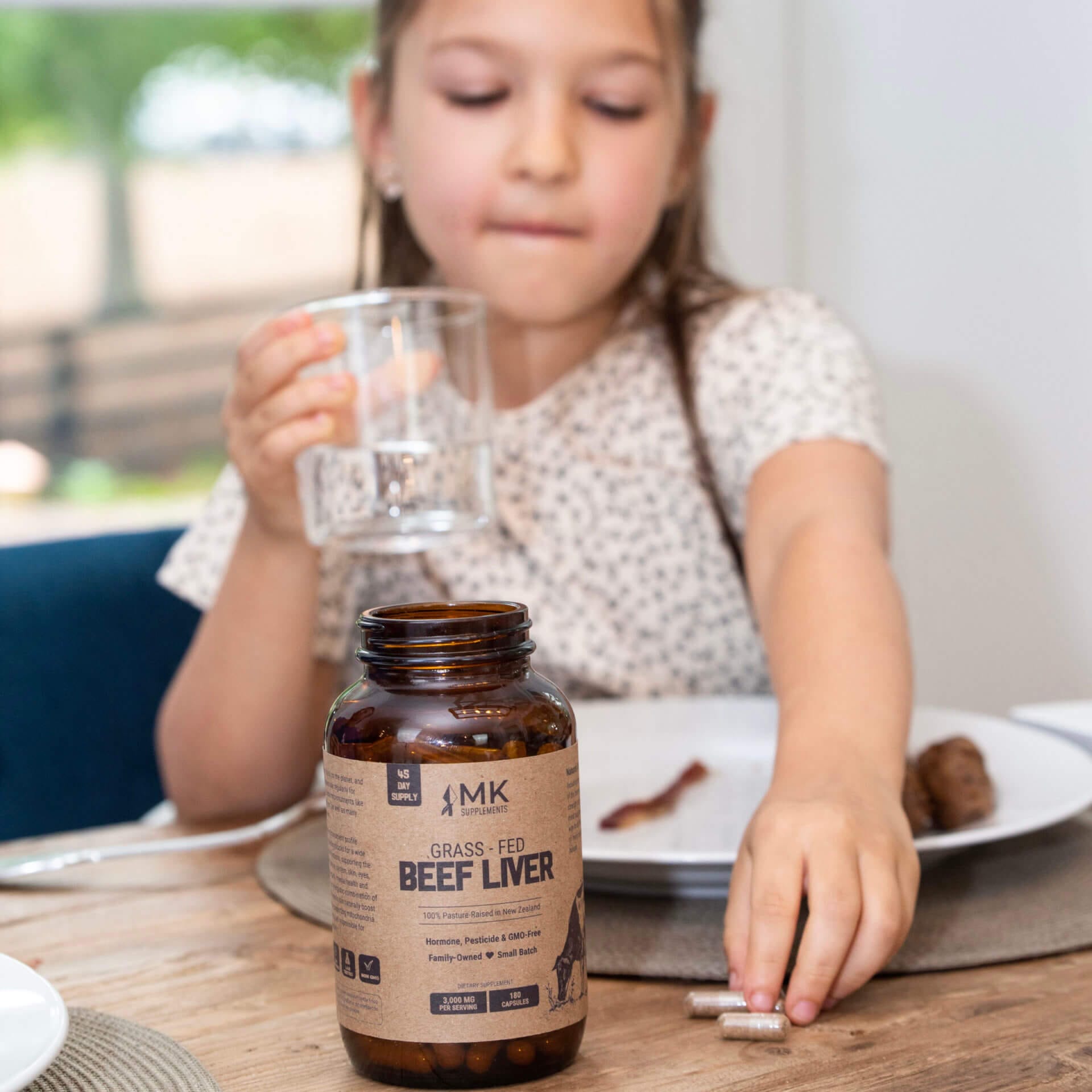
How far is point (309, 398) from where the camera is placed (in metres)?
0.84

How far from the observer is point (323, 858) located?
0.77 m

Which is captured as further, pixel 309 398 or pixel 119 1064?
pixel 309 398

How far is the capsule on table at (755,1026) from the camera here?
1.61 ft

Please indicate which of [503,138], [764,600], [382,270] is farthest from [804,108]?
[764,600]

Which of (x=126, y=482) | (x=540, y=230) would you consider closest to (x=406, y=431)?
(x=540, y=230)

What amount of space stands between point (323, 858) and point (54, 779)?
60 centimetres

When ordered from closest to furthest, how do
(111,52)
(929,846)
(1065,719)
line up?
1. (929,846)
2. (1065,719)
3. (111,52)

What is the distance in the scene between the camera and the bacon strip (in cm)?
77

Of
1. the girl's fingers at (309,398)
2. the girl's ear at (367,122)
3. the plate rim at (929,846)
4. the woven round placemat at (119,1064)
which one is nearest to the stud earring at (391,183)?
the girl's ear at (367,122)

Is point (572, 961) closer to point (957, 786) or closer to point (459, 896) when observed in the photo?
point (459, 896)

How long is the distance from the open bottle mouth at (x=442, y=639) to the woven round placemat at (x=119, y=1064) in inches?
6.6

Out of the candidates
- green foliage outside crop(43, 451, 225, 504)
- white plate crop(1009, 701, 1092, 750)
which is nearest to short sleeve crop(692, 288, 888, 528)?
white plate crop(1009, 701, 1092, 750)

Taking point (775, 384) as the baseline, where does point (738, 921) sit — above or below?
below

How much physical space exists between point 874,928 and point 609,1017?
0.11 metres
